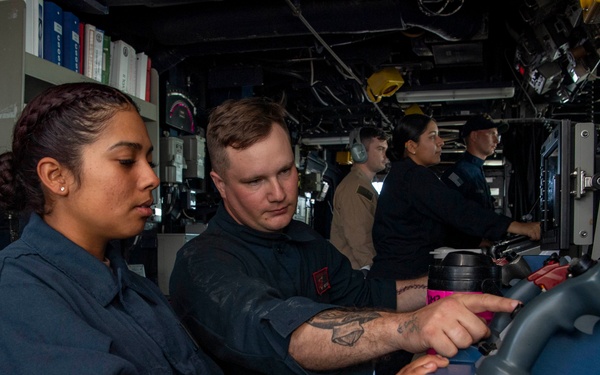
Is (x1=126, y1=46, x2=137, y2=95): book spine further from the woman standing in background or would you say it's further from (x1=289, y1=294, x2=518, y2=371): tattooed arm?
(x1=289, y1=294, x2=518, y2=371): tattooed arm

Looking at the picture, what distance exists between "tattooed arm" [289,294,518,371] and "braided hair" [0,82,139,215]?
0.55m

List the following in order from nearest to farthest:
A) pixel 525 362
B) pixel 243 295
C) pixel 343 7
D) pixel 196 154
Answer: pixel 525 362 → pixel 243 295 → pixel 343 7 → pixel 196 154

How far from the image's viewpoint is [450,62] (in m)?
4.59

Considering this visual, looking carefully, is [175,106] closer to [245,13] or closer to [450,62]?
[245,13]

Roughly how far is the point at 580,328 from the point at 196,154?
11.6ft

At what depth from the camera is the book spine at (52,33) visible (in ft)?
8.46

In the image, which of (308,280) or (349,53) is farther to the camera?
(349,53)

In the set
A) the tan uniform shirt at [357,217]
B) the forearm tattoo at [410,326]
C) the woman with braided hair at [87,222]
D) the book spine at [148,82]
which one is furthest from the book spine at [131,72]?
the forearm tattoo at [410,326]

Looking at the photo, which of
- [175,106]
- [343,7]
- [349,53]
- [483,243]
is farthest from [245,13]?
[483,243]

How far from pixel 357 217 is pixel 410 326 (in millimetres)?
2968

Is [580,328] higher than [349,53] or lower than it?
lower

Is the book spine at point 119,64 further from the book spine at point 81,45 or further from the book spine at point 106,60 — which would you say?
the book spine at point 81,45

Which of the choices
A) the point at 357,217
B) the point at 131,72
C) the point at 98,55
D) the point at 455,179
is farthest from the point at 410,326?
the point at 455,179

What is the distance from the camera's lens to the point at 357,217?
3959 millimetres
